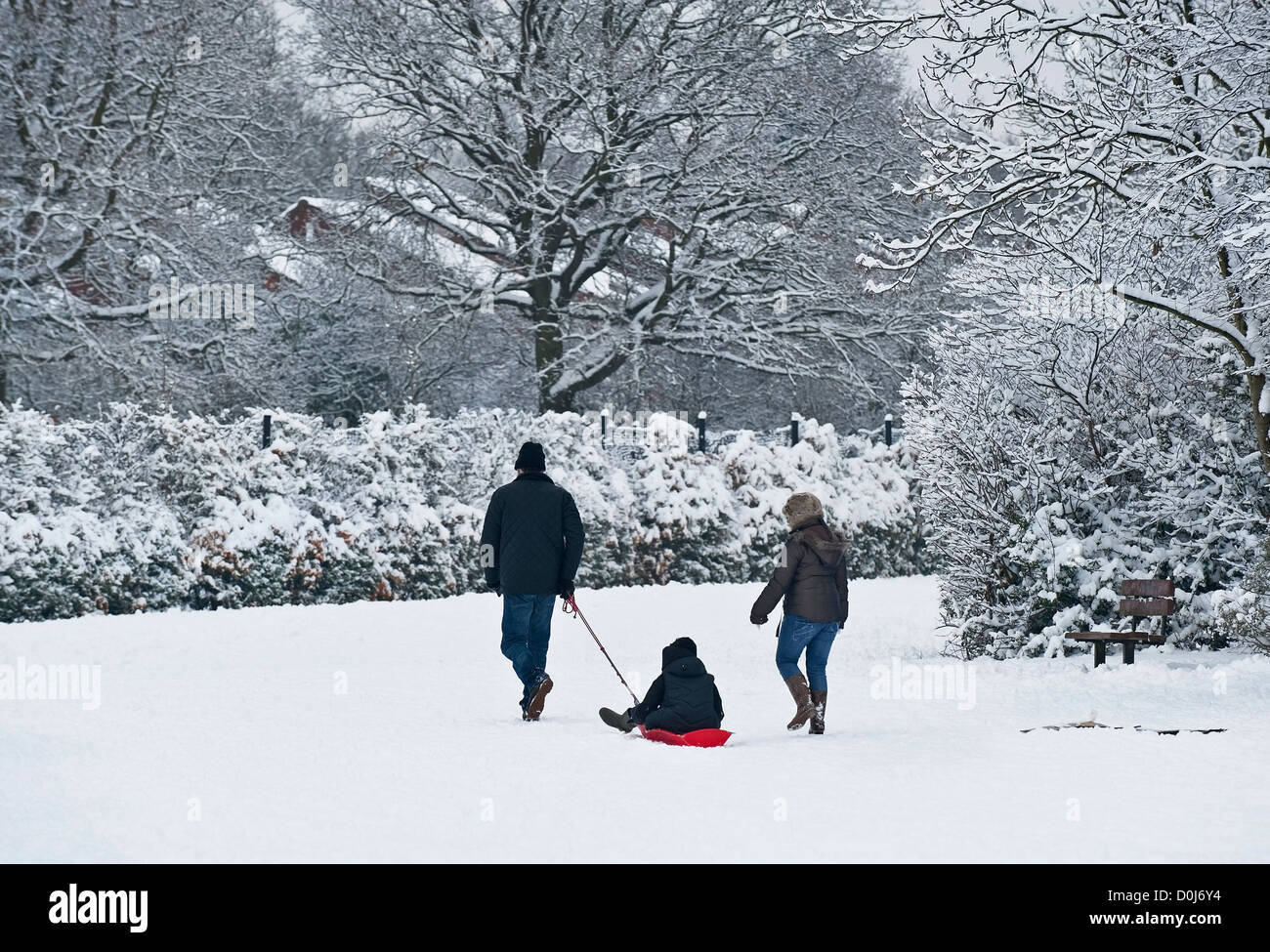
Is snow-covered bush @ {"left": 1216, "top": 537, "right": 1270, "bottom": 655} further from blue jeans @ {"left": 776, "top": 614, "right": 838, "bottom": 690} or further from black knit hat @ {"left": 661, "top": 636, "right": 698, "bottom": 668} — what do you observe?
black knit hat @ {"left": 661, "top": 636, "right": 698, "bottom": 668}

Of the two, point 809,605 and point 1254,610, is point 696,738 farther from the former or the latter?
point 1254,610

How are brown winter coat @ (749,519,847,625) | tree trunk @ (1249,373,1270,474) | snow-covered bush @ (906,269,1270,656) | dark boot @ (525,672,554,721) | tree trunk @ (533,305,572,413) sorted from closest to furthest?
brown winter coat @ (749,519,847,625) < dark boot @ (525,672,554,721) < tree trunk @ (1249,373,1270,474) < snow-covered bush @ (906,269,1270,656) < tree trunk @ (533,305,572,413)

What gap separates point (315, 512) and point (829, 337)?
38.0 ft

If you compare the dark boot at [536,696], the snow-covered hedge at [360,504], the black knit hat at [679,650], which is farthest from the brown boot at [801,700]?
the snow-covered hedge at [360,504]

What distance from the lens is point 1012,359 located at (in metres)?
13.9

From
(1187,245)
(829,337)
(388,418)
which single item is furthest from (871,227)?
(1187,245)

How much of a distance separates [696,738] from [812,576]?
1.43 metres

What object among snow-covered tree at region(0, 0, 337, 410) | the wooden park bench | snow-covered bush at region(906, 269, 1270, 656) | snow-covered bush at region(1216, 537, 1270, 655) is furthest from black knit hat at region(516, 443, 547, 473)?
snow-covered tree at region(0, 0, 337, 410)

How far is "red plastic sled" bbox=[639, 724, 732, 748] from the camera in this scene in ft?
30.2

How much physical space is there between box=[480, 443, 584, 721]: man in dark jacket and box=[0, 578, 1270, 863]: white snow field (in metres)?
0.49

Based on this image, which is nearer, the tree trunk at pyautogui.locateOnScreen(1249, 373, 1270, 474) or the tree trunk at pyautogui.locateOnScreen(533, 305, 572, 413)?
the tree trunk at pyautogui.locateOnScreen(1249, 373, 1270, 474)

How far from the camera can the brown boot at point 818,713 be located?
9844 millimetres

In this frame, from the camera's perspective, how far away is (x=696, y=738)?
362 inches

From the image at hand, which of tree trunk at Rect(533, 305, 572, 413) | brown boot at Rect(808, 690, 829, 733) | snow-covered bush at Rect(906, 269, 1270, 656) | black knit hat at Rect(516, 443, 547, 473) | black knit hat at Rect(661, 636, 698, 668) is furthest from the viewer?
tree trunk at Rect(533, 305, 572, 413)
